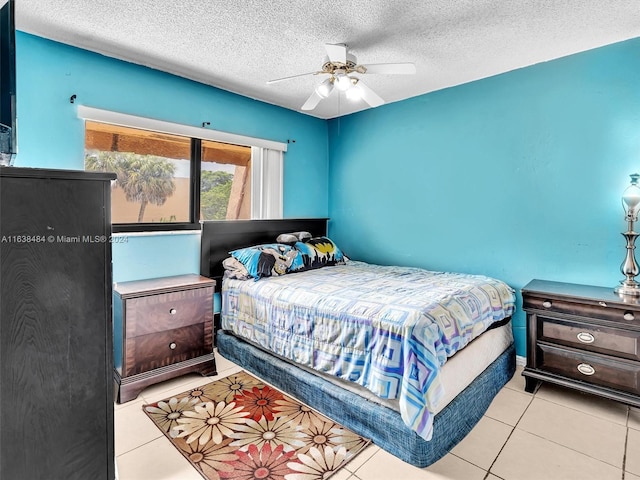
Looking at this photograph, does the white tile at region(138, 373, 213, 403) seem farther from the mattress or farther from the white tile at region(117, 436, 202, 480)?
the mattress

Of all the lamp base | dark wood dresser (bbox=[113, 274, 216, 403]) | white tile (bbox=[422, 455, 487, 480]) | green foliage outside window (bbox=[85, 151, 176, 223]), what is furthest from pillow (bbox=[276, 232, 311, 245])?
the lamp base

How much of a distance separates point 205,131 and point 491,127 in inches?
104

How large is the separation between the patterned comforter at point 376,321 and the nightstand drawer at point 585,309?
0.82 feet

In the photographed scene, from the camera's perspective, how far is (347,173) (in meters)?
4.43

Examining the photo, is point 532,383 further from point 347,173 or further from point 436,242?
point 347,173

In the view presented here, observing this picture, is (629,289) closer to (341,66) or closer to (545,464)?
(545,464)

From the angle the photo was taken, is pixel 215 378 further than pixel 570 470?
Yes

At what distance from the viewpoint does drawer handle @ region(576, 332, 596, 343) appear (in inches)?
92.4

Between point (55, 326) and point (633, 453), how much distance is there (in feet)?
9.18

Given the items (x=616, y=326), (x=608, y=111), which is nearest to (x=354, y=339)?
(x=616, y=326)

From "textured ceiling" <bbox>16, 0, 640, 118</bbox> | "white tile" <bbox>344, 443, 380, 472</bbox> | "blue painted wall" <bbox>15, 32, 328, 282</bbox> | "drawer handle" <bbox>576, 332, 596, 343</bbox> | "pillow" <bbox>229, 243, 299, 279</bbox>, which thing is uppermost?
"textured ceiling" <bbox>16, 0, 640, 118</bbox>

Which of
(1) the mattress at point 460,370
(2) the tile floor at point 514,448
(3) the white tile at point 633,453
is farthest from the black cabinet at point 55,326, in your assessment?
(3) the white tile at point 633,453

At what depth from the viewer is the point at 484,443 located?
202 cm

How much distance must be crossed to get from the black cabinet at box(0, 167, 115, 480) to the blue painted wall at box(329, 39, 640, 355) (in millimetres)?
3074
